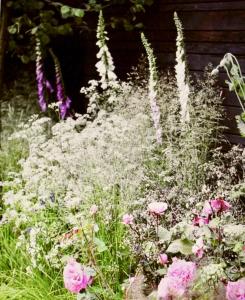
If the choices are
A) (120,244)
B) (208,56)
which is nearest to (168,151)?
(120,244)

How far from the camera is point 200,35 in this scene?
251 inches

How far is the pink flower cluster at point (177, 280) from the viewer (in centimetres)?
290

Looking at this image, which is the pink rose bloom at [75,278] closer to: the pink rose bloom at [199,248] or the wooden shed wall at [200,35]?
the pink rose bloom at [199,248]

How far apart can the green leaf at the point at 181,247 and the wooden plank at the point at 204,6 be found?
3.36 m

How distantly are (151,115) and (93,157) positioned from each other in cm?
86

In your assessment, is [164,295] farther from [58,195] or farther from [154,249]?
[58,195]

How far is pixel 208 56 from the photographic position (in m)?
6.31

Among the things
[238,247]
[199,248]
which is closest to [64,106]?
[199,248]

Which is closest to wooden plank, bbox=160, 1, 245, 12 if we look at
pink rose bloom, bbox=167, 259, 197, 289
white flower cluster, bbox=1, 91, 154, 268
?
white flower cluster, bbox=1, 91, 154, 268

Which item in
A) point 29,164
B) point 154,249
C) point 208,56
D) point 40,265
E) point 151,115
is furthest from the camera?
point 208,56

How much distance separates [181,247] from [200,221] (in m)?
0.22

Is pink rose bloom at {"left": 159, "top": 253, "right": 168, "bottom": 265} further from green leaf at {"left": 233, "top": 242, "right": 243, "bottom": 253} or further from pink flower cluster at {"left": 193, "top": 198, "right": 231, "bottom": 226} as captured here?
green leaf at {"left": 233, "top": 242, "right": 243, "bottom": 253}

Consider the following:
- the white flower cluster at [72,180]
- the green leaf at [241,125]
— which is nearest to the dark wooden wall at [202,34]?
the white flower cluster at [72,180]

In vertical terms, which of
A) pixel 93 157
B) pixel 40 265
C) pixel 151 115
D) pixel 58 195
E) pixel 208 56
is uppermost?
pixel 208 56
